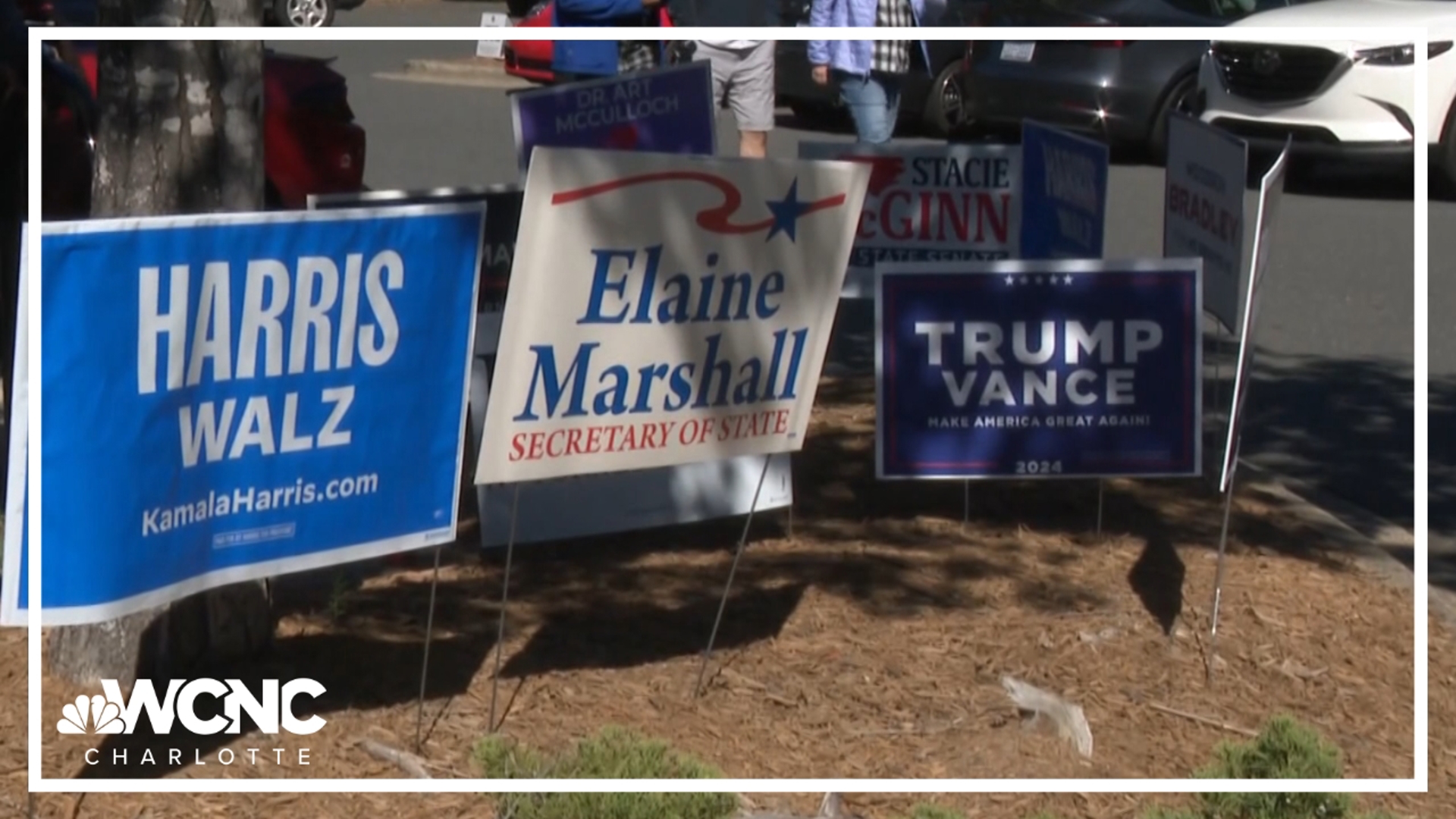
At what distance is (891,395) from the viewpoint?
5688 mm

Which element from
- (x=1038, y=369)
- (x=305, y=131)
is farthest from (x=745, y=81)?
(x=1038, y=369)

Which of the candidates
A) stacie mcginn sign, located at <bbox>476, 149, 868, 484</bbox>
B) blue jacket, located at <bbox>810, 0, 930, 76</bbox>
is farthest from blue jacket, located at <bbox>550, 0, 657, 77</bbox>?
stacie mcginn sign, located at <bbox>476, 149, 868, 484</bbox>

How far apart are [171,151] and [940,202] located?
3.32 m

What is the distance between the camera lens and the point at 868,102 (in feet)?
34.6

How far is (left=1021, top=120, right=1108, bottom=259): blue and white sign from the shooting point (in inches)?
261

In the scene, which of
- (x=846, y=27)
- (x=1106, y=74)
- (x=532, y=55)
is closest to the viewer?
(x=846, y=27)

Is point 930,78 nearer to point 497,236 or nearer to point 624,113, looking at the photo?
point 624,113

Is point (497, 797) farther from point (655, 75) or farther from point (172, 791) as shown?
point (655, 75)

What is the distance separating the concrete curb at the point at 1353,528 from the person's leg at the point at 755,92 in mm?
4126

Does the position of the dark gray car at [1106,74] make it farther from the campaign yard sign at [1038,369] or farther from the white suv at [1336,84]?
the campaign yard sign at [1038,369]

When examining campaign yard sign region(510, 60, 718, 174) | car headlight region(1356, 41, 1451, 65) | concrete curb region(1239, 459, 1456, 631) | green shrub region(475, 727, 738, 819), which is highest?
car headlight region(1356, 41, 1451, 65)

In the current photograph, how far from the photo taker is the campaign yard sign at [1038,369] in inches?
221

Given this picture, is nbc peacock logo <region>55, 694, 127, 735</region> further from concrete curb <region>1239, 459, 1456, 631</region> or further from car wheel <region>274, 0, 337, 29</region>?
car wheel <region>274, 0, 337, 29</region>

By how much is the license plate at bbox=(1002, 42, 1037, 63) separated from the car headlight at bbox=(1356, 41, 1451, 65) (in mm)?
2524
